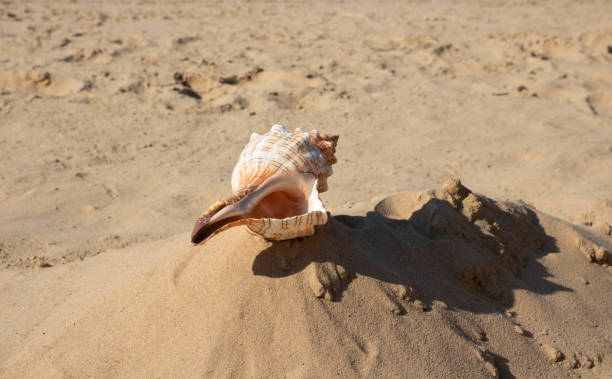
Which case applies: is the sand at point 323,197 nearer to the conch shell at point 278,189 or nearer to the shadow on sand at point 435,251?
the shadow on sand at point 435,251

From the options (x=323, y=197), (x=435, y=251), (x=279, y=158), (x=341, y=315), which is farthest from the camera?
(x=323, y=197)

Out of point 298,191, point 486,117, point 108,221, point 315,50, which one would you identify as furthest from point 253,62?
point 298,191

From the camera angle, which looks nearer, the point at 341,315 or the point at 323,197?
the point at 341,315

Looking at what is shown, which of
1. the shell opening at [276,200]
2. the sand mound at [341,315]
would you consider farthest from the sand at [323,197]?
the shell opening at [276,200]

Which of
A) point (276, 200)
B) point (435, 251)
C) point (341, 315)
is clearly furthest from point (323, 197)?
point (341, 315)

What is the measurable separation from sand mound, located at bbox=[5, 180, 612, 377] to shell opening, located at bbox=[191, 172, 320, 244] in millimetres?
136

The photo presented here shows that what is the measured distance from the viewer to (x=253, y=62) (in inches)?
263

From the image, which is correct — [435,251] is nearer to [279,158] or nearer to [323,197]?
[279,158]

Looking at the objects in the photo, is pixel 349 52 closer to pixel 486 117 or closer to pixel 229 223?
pixel 486 117

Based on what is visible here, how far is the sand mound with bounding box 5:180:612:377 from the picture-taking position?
1657 millimetres

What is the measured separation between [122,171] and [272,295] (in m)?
2.71

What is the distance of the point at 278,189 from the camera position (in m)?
1.80

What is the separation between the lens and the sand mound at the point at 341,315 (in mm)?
1657

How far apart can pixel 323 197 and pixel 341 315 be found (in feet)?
5.45
